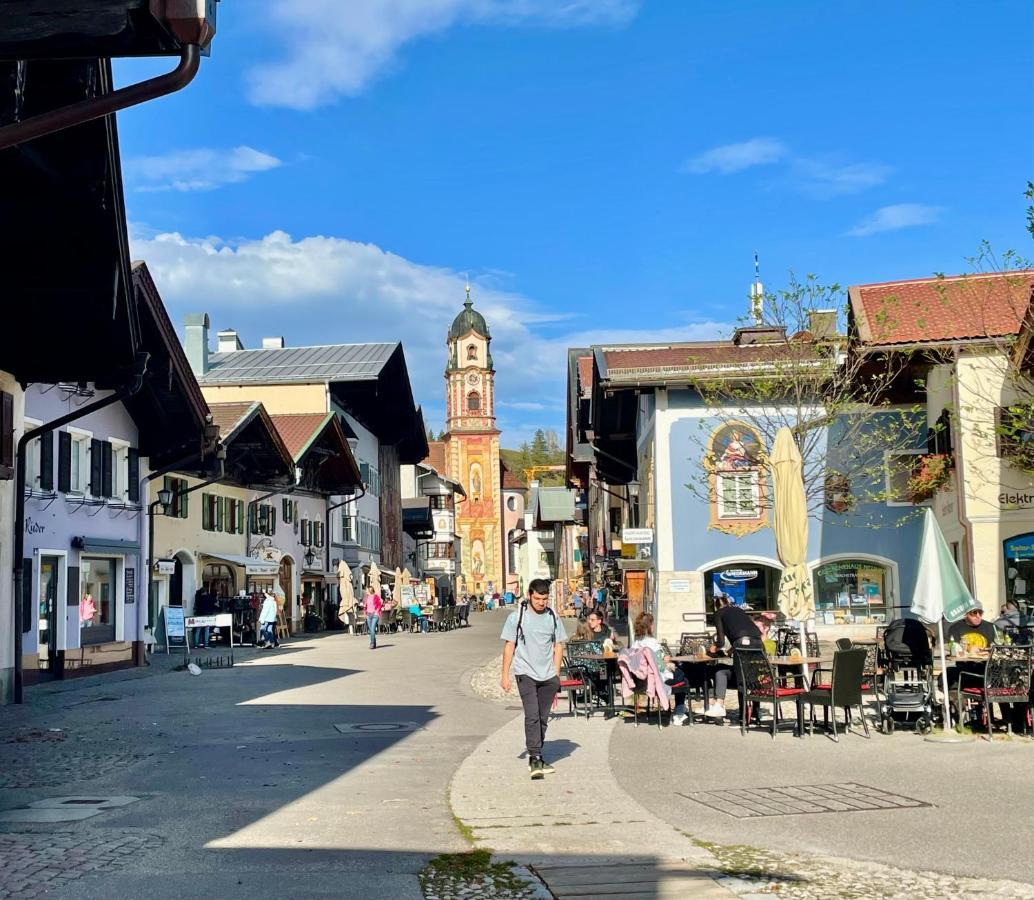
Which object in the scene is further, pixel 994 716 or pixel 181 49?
pixel 994 716

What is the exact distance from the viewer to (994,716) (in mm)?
14516

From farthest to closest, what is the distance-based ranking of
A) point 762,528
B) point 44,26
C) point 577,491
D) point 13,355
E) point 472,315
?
1. point 472,315
2. point 577,491
3. point 762,528
4. point 13,355
5. point 44,26

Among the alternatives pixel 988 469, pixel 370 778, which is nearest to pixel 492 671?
pixel 988 469

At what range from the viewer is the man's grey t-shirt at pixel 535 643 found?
10.6m

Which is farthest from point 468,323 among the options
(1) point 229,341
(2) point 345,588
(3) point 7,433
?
(3) point 7,433

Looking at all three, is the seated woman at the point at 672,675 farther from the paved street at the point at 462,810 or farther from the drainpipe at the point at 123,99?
the drainpipe at the point at 123,99

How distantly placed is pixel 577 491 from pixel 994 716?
56279 millimetres

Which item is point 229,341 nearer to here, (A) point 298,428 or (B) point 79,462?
(A) point 298,428

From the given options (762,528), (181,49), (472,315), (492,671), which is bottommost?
(492,671)

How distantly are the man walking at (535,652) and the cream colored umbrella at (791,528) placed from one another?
4950 mm

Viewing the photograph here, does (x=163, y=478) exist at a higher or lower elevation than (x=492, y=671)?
higher

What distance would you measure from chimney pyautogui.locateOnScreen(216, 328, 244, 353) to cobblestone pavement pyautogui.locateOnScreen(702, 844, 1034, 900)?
57.3 meters

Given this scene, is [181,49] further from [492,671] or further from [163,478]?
[163,478]

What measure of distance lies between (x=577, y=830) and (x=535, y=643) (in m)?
3.18
